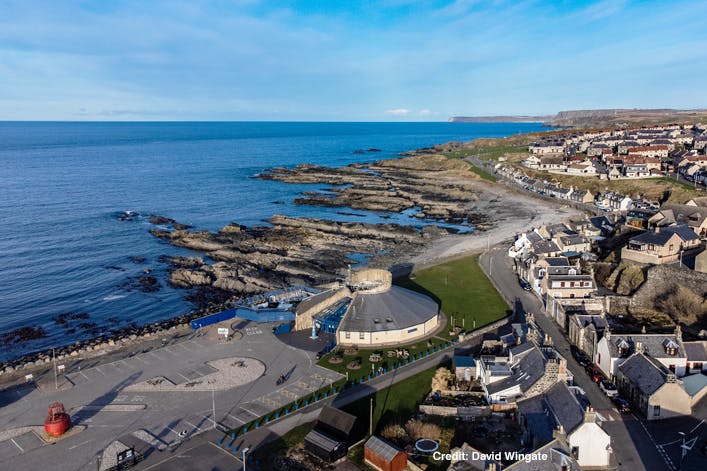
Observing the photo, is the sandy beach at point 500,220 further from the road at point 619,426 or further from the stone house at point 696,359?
the stone house at point 696,359

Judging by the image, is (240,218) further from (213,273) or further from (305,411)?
(305,411)

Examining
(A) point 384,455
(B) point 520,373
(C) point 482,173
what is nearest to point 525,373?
(B) point 520,373

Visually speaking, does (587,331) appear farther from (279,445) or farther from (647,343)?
(279,445)

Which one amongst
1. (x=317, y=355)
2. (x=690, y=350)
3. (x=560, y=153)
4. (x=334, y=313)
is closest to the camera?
(x=690, y=350)

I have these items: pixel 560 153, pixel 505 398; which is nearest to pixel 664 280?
pixel 505 398

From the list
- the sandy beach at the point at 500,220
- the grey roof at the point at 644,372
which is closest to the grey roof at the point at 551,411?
the grey roof at the point at 644,372

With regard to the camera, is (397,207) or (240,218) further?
(397,207)

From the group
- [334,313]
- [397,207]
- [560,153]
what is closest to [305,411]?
[334,313]

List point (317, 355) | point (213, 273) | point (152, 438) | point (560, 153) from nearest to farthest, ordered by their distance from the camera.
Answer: point (152, 438), point (317, 355), point (213, 273), point (560, 153)
